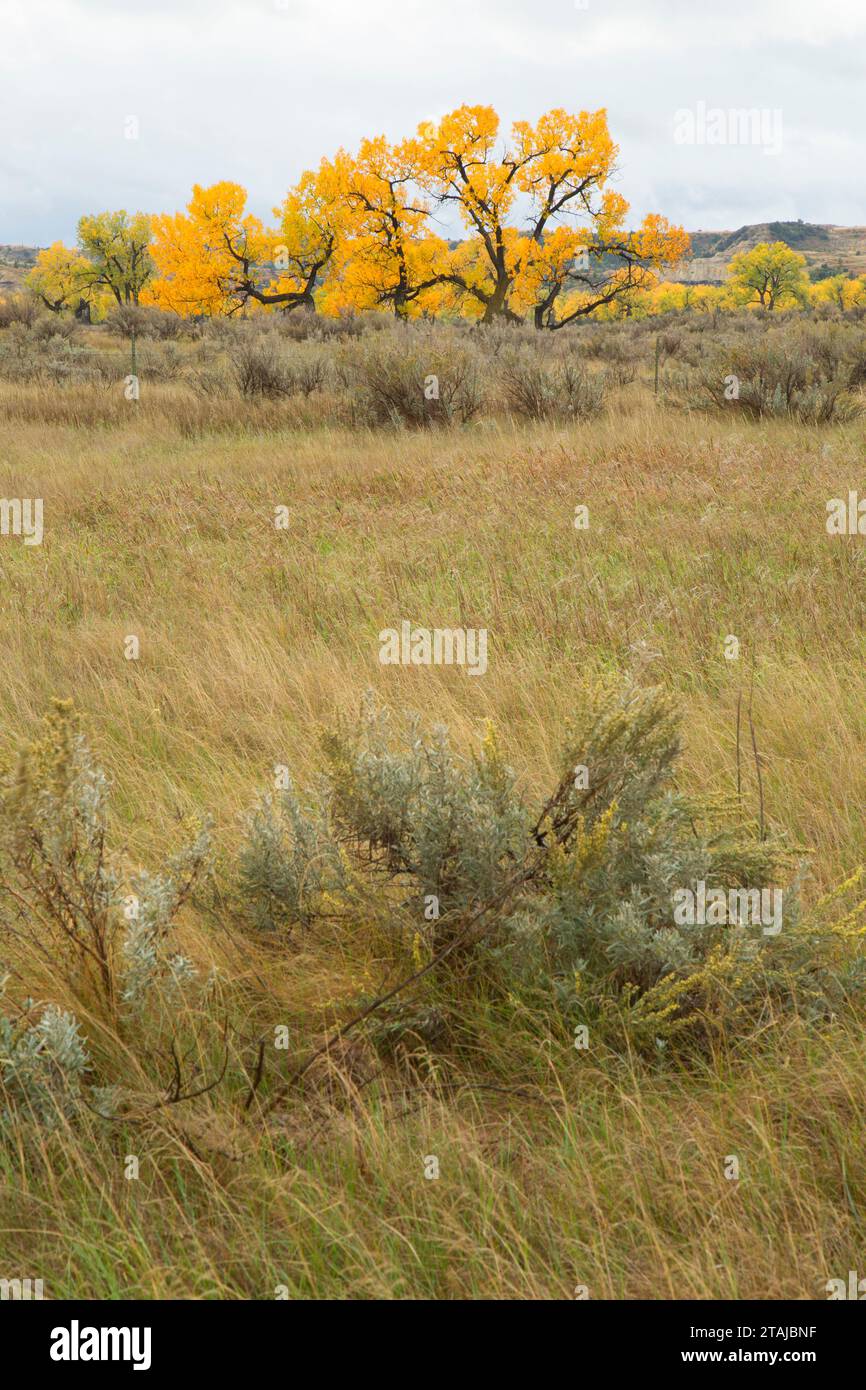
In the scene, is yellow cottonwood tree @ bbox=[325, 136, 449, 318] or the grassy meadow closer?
→ the grassy meadow

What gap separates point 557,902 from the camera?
7.80 feet

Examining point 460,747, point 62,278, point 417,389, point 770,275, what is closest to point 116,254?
point 62,278

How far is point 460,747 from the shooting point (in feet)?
12.0

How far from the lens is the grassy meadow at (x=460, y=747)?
1647 millimetres

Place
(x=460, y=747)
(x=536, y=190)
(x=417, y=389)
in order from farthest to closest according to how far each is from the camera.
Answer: (x=536, y=190) → (x=417, y=389) → (x=460, y=747)

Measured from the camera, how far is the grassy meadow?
1647 millimetres

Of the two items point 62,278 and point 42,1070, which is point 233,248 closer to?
point 62,278

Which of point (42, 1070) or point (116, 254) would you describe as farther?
point (116, 254)

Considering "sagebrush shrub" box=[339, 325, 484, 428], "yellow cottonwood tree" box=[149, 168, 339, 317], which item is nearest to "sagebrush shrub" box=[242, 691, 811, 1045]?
"sagebrush shrub" box=[339, 325, 484, 428]

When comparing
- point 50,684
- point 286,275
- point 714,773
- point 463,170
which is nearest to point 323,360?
point 50,684

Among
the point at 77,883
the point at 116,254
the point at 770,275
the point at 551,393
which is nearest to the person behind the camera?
the point at 77,883

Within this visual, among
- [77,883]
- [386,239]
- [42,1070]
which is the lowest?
[42,1070]

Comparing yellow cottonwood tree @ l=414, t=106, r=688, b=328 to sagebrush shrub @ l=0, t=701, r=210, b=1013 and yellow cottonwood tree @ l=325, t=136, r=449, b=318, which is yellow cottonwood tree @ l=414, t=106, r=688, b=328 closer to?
yellow cottonwood tree @ l=325, t=136, r=449, b=318

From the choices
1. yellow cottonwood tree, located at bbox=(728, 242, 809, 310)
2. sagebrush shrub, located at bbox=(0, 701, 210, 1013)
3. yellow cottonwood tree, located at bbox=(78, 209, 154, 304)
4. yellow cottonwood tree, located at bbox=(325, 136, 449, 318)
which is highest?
yellow cottonwood tree, located at bbox=(728, 242, 809, 310)
